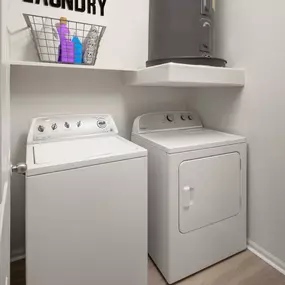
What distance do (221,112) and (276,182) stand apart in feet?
2.19

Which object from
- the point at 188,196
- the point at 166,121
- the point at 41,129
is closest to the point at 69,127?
the point at 41,129

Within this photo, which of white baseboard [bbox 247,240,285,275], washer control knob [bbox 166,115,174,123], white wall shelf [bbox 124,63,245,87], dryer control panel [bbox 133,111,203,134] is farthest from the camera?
washer control knob [bbox 166,115,174,123]

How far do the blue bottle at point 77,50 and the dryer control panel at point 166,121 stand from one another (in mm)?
611

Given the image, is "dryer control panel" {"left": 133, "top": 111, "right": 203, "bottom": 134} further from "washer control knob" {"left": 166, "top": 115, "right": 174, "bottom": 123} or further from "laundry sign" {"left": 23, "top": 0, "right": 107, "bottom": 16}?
"laundry sign" {"left": 23, "top": 0, "right": 107, "bottom": 16}

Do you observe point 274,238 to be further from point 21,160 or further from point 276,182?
point 21,160

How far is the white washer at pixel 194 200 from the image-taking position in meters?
1.40

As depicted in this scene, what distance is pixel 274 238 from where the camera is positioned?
5.13ft

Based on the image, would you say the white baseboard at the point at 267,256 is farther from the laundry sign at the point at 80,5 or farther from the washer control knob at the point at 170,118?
the laundry sign at the point at 80,5

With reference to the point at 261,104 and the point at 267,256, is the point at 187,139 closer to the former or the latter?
the point at 261,104

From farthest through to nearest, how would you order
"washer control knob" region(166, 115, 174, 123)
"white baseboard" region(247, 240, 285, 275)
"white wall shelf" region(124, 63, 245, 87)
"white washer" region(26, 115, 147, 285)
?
"washer control knob" region(166, 115, 174, 123) → "white baseboard" region(247, 240, 285, 275) → "white wall shelf" region(124, 63, 245, 87) → "white washer" region(26, 115, 147, 285)

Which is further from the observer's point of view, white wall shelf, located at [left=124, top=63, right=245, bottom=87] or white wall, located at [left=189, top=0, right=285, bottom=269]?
white wall, located at [left=189, top=0, right=285, bottom=269]

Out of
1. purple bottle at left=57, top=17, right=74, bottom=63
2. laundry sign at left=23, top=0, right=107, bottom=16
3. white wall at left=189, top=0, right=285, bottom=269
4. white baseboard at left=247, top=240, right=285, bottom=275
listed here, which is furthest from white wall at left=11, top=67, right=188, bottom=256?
white baseboard at left=247, top=240, right=285, bottom=275

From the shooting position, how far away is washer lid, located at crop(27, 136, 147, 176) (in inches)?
41.6

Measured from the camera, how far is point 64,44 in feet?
4.89
